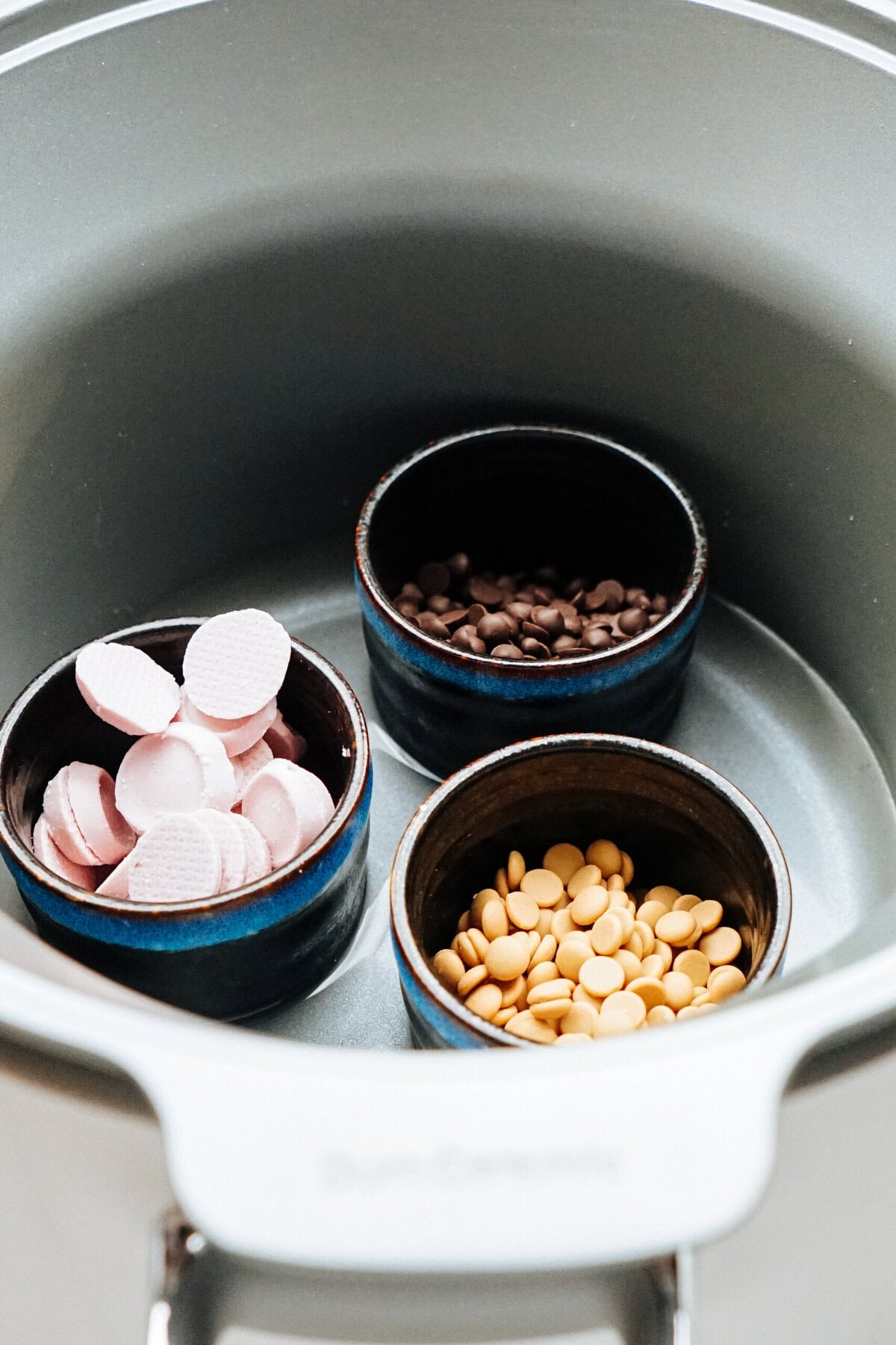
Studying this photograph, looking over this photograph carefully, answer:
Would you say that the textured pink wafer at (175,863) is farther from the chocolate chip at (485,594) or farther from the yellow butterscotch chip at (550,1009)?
the chocolate chip at (485,594)

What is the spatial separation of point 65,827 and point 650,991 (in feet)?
1.12

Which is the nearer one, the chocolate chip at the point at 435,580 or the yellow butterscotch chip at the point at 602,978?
the yellow butterscotch chip at the point at 602,978

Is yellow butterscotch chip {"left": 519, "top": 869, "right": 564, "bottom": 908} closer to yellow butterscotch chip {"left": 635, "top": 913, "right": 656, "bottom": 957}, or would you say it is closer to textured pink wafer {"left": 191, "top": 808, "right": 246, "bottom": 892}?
yellow butterscotch chip {"left": 635, "top": 913, "right": 656, "bottom": 957}

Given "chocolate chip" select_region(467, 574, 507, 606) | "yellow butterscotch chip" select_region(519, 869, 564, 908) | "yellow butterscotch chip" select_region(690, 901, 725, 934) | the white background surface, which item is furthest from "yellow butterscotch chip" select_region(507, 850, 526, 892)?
the white background surface

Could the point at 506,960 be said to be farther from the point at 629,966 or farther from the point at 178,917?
the point at 178,917

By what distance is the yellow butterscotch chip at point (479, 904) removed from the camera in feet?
2.52

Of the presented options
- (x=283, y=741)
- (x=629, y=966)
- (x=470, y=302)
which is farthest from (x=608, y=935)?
(x=470, y=302)

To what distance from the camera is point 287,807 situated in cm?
74

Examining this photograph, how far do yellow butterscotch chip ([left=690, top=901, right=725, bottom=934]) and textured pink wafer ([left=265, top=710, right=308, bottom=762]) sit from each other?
0.87 ft

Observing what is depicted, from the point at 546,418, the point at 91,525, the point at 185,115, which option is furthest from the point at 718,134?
the point at 91,525

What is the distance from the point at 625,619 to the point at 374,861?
23 centimetres

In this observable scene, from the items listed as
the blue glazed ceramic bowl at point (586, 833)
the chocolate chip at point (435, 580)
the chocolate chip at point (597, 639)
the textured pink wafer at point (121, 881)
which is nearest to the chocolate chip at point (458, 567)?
the chocolate chip at point (435, 580)

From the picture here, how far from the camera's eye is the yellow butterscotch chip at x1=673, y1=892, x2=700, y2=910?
0.77 metres

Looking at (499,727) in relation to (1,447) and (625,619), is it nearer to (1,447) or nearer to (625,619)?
(625,619)
